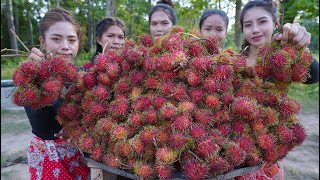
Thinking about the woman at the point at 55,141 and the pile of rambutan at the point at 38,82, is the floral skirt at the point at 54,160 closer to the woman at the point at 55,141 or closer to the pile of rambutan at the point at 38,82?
the woman at the point at 55,141

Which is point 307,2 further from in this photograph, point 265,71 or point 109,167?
point 109,167

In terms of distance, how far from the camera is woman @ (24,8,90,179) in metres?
1.70

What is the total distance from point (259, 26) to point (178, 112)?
3.47 ft

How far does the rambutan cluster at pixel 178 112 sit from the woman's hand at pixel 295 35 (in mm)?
232

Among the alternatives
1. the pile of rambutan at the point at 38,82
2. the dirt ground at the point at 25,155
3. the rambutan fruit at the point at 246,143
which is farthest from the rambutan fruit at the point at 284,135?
the dirt ground at the point at 25,155

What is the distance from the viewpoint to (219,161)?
3.68 ft

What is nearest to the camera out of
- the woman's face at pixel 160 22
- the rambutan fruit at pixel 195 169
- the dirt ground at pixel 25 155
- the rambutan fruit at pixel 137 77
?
the rambutan fruit at pixel 195 169

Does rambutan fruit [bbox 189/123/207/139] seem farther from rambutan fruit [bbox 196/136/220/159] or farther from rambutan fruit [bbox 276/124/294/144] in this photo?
rambutan fruit [bbox 276/124/294/144]

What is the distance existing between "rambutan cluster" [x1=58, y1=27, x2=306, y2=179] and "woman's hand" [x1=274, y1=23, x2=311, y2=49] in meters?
0.23

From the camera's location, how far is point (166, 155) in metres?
1.14

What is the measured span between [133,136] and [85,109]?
31cm

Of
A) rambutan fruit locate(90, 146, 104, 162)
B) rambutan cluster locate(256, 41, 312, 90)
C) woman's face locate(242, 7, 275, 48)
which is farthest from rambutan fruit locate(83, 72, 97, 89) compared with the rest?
woman's face locate(242, 7, 275, 48)

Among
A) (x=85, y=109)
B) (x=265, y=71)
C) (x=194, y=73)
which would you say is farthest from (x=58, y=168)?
(x=265, y=71)

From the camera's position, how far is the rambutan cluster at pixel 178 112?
117 centimetres
